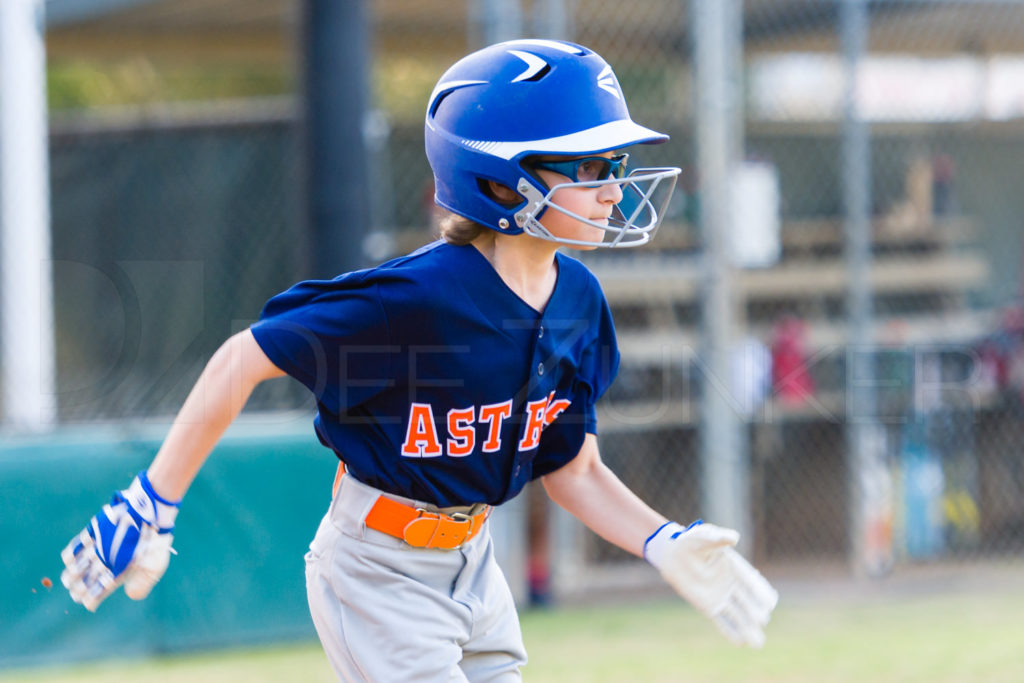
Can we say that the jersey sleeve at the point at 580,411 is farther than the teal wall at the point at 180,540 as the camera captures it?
No

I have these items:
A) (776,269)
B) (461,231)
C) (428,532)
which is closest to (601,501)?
(428,532)

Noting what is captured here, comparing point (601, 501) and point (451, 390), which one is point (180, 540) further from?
point (451, 390)

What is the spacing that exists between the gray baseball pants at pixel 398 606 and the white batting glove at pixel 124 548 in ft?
1.19

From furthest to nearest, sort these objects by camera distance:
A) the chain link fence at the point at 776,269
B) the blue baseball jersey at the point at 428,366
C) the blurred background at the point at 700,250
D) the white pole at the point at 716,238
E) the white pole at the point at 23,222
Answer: the chain link fence at the point at 776,269 < the white pole at the point at 716,238 < the blurred background at the point at 700,250 < the white pole at the point at 23,222 < the blue baseball jersey at the point at 428,366

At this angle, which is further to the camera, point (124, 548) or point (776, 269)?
point (776, 269)

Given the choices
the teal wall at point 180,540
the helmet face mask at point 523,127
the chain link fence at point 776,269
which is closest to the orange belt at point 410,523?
the helmet face mask at point 523,127

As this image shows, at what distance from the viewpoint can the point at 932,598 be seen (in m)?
6.80

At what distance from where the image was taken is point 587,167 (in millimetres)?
2551

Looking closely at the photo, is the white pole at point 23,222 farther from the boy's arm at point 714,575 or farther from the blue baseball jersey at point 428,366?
the boy's arm at point 714,575

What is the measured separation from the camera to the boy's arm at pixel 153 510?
2289 mm

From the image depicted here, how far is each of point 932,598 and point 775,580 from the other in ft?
3.25

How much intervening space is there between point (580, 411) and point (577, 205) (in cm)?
54

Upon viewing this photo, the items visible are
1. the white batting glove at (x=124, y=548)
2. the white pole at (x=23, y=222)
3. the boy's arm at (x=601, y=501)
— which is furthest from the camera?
the white pole at (x=23, y=222)

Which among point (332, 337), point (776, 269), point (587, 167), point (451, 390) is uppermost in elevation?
point (587, 167)
